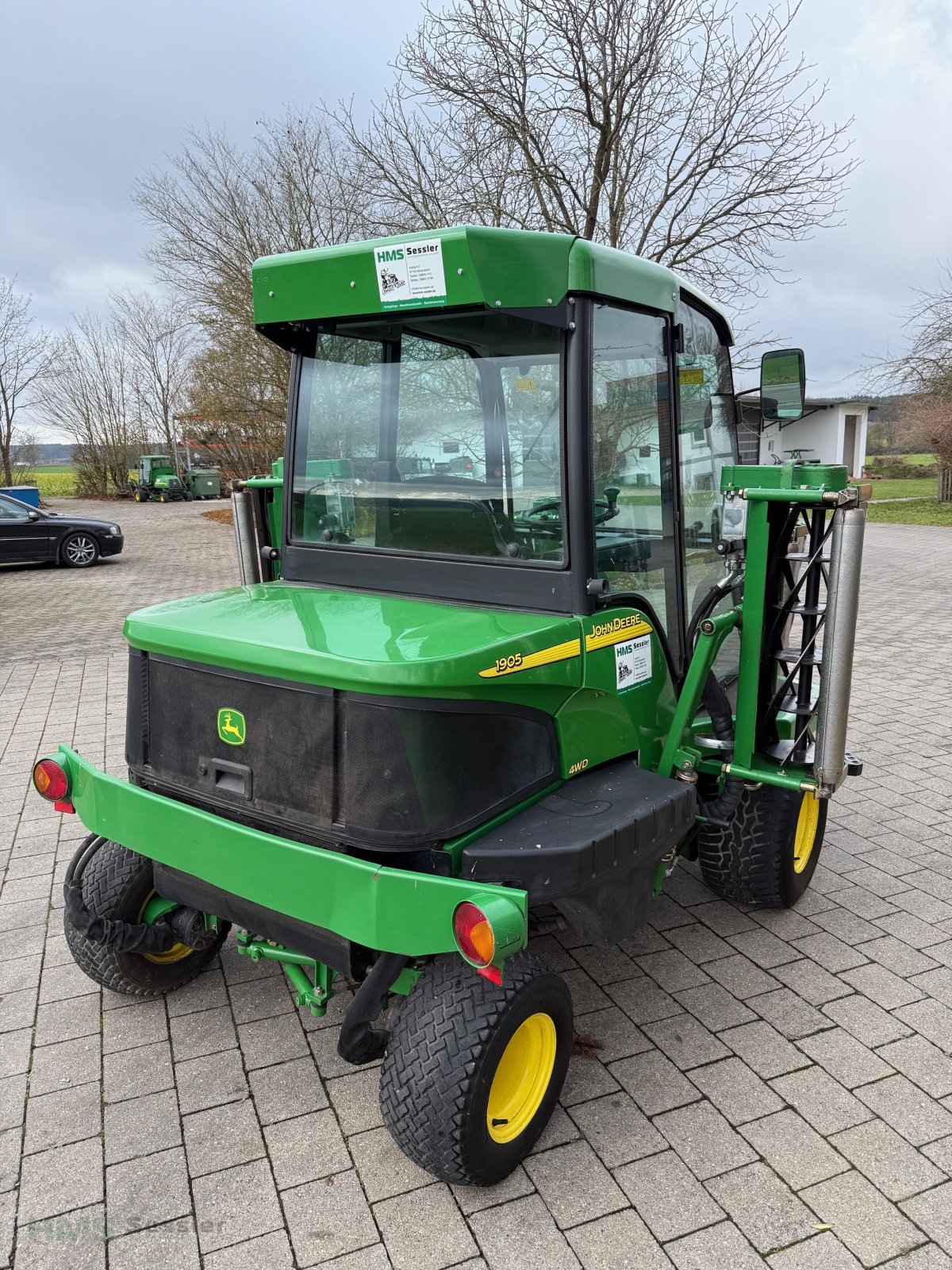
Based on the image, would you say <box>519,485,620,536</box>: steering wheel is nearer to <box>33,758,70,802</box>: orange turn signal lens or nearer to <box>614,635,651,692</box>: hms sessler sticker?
<box>614,635,651,692</box>: hms sessler sticker

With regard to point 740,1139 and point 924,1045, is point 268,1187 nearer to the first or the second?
point 740,1139

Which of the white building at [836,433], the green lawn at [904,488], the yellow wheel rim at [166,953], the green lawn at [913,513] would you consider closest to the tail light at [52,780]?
the yellow wheel rim at [166,953]

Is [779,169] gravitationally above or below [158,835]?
above

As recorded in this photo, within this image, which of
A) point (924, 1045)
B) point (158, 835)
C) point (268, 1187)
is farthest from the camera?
point (924, 1045)

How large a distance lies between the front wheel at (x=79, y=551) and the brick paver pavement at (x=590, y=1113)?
38.6ft

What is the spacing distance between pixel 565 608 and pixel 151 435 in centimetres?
3512

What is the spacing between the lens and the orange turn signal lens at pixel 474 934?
6.68 ft

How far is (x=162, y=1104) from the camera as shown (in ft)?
8.87

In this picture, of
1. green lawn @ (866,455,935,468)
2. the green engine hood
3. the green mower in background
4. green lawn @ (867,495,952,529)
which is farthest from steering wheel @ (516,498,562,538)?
green lawn @ (866,455,935,468)

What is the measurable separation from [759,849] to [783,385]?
5.82 feet

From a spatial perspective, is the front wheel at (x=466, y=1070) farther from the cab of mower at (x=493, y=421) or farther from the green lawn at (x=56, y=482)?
the green lawn at (x=56, y=482)

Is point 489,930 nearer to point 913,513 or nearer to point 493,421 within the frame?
point 493,421

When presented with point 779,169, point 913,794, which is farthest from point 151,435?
point 913,794

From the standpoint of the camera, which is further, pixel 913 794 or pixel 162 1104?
pixel 913 794
